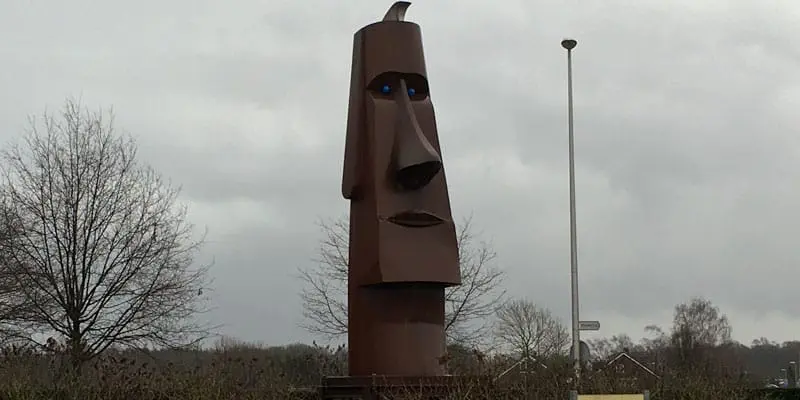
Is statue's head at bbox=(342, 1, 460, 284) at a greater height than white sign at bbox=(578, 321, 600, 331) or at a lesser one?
greater

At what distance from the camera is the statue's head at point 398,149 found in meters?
11.8

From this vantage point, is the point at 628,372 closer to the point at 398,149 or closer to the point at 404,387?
the point at 404,387

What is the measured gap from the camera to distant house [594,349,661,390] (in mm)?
11283

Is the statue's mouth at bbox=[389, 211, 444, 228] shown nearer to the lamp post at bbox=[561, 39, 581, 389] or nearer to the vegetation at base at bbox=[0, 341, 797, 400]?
the vegetation at base at bbox=[0, 341, 797, 400]

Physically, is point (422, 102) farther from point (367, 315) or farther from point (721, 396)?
point (721, 396)

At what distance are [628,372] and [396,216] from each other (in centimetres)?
364

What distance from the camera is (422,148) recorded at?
38.7ft

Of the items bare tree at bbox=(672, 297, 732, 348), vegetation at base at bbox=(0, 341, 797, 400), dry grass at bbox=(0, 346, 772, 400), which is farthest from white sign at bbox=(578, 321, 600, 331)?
bare tree at bbox=(672, 297, 732, 348)

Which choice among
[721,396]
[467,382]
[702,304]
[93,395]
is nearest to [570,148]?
[721,396]

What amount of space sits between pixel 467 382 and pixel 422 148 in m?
3.01

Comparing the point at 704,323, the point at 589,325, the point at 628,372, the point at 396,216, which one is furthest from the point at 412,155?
the point at 704,323

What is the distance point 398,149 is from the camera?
1206cm

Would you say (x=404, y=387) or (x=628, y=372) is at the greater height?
(x=628, y=372)

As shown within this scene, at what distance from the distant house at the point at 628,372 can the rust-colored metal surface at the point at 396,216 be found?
2.10 m
